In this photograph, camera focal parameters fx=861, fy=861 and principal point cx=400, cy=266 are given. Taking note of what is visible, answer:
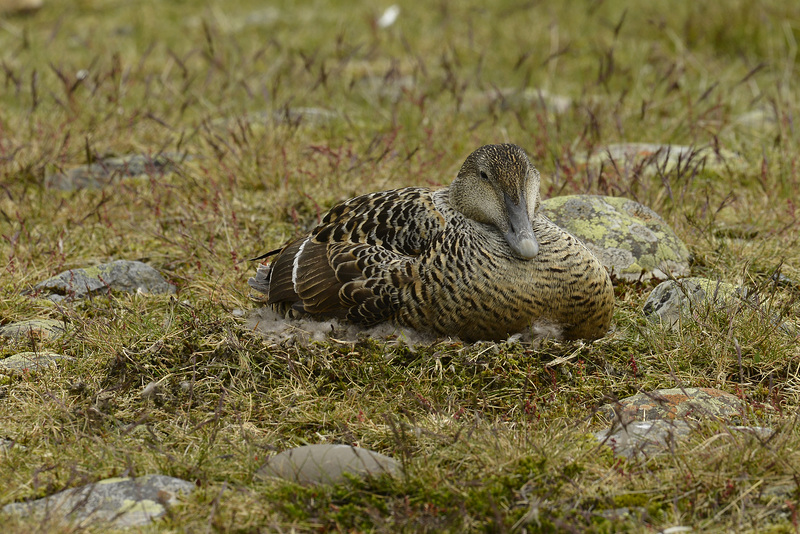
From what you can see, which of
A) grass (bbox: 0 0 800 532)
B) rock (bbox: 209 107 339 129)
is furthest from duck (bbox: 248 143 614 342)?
rock (bbox: 209 107 339 129)

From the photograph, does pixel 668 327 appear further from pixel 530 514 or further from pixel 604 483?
pixel 530 514

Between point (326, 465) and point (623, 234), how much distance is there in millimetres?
2393

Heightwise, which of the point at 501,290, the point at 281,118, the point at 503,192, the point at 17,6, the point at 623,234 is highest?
the point at 17,6

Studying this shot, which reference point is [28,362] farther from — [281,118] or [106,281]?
[281,118]

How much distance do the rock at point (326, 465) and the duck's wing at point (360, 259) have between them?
0.98 m

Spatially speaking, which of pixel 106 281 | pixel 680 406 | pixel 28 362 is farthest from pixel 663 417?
pixel 106 281

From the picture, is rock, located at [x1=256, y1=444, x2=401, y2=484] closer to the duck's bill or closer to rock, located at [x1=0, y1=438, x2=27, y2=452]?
rock, located at [x1=0, y1=438, x2=27, y2=452]

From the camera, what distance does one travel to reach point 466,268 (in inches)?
143

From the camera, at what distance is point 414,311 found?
3.69 metres

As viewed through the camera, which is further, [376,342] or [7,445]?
[376,342]

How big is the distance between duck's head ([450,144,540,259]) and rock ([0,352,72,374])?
193 cm

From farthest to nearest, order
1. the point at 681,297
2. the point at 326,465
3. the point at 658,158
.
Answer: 1. the point at 658,158
2. the point at 681,297
3. the point at 326,465

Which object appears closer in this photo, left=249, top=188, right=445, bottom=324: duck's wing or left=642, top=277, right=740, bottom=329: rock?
left=249, top=188, right=445, bottom=324: duck's wing

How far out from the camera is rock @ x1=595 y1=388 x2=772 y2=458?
9.51 feet
